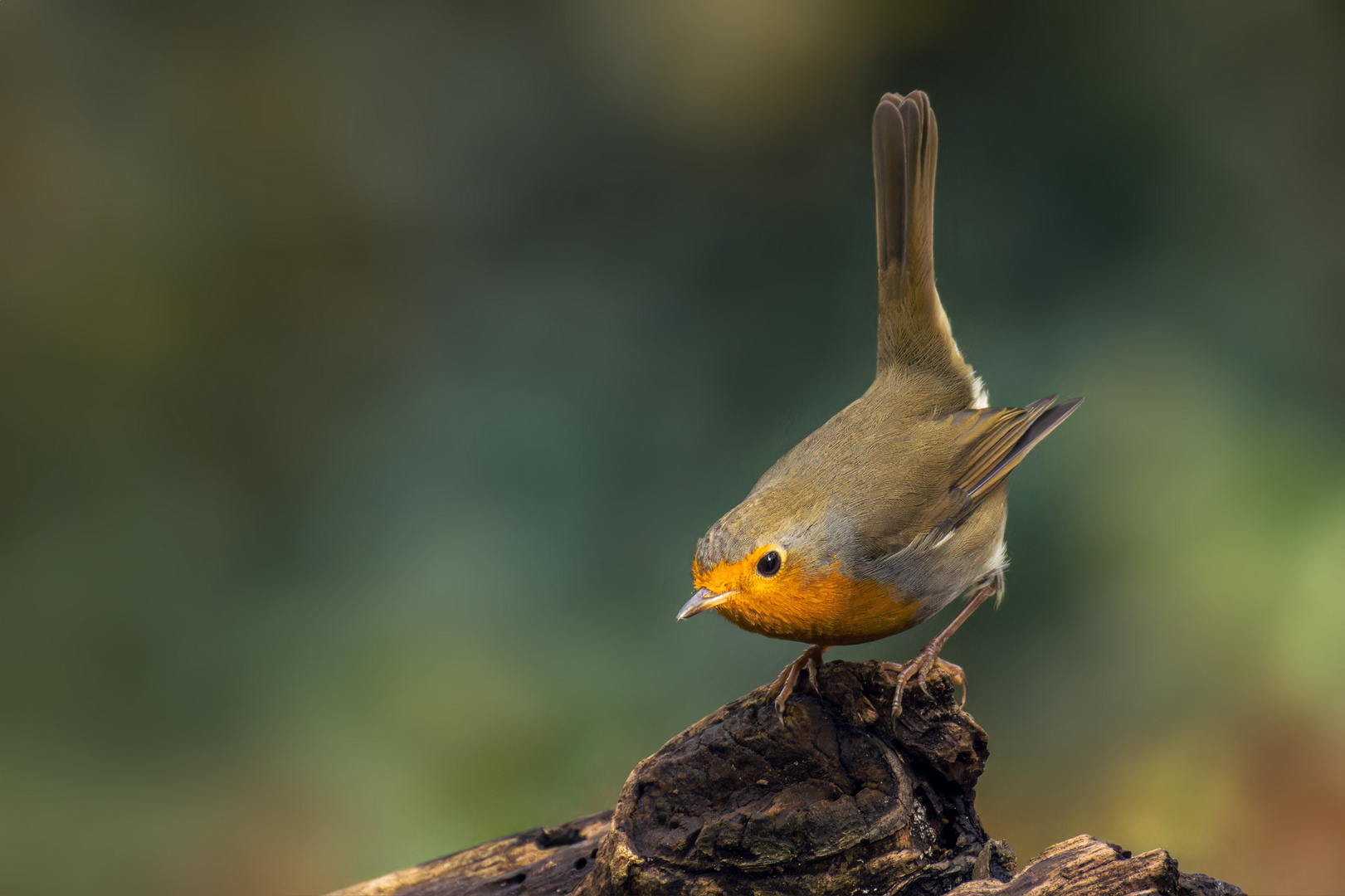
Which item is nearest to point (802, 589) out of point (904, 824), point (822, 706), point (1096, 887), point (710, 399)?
point (822, 706)

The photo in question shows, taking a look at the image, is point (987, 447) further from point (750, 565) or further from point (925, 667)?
point (750, 565)

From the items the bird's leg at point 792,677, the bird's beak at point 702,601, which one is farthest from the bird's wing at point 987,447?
the bird's beak at point 702,601

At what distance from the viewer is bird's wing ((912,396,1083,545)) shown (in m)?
3.04

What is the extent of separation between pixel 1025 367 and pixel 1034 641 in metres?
1.01

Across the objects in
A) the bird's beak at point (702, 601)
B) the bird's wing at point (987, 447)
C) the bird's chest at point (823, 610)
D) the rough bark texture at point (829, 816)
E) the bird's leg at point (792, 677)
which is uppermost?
the bird's wing at point (987, 447)

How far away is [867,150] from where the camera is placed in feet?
13.9

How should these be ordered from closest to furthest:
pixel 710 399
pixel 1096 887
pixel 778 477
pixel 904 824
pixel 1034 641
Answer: pixel 1096 887
pixel 904 824
pixel 778 477
pixel 1034 641
pixel 710 399

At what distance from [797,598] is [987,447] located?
2.93 ft

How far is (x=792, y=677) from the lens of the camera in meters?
2.74

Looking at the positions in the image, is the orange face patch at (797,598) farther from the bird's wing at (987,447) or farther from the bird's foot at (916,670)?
the bird's wing at (987,447)

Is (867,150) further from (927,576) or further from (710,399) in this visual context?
(927,576)

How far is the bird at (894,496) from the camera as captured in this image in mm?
2627

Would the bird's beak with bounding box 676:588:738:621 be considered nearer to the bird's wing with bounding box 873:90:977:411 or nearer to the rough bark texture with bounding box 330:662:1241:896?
the rough bark texture with bounding box 330:662:1241:896

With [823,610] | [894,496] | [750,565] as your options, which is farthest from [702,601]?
[894,496]
